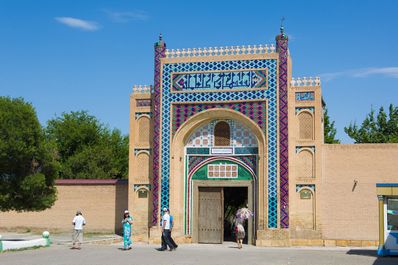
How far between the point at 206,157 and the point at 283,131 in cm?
328

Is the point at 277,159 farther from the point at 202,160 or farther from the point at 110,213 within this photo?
the point at 110,213

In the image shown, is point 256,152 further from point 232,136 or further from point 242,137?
point 232,136

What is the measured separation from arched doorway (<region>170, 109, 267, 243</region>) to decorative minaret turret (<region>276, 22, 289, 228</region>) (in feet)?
2.60

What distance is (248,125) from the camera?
78.0ft

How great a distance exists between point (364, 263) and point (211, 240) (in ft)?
28.7

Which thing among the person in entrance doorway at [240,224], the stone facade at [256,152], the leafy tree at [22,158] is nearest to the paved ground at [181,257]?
the person in entrance doorway at [240,224]

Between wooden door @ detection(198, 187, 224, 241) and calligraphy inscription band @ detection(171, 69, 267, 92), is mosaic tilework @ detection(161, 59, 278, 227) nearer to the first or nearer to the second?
calligraphy inscription band @ detection(171, 69, 267, 92)

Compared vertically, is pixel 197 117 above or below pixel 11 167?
above

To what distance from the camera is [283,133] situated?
2306cm

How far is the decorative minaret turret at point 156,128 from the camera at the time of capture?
24.0 meters

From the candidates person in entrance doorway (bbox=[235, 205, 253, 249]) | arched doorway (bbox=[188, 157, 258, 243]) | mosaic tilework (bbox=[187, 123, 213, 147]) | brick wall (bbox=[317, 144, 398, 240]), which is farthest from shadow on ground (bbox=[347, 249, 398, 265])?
mosaic tilework (bbox=[187, 123, 213, 147])

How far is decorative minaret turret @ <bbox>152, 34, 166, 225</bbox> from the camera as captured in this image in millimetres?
24031

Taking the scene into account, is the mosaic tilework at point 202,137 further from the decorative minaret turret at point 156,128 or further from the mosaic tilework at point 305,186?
the mosaic tilework at point 305,186

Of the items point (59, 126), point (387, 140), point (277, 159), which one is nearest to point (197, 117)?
point (277, 159)
